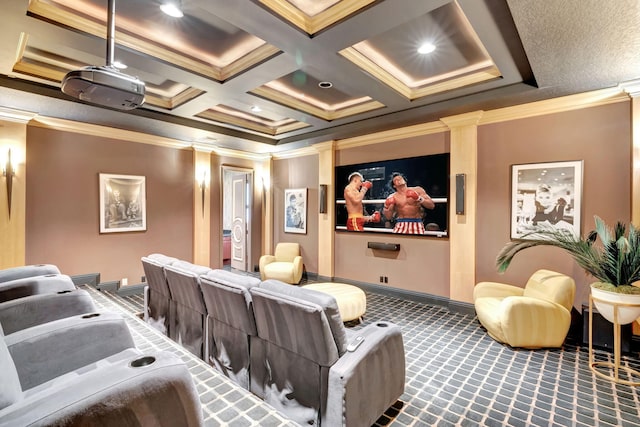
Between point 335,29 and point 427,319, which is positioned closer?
point 335,29

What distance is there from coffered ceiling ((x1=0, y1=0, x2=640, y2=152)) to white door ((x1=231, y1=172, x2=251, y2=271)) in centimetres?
278

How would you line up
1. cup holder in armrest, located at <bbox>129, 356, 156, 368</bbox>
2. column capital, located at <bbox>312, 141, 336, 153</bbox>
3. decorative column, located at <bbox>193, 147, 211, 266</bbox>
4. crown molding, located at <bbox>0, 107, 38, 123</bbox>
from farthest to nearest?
1. decorative column, located at <bbox>193, 147, 211, 266</bbox>
2. column capital, located at <bbox>312, 141, 336, 153</bbox>
3. crown molding, located at <bbox>0, 107, 38, 123</bbox>
4. cup holder in armrest, located at <bbox>129, 356, 156, 368</bbox>

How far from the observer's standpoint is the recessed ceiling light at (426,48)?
292 cm

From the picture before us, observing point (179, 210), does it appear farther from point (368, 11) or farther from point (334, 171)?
point (368, 11)

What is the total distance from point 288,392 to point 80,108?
439cm

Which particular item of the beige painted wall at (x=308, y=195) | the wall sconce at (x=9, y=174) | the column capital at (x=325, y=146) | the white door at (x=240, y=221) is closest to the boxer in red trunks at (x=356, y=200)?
the column capital at (x=325, y=146)

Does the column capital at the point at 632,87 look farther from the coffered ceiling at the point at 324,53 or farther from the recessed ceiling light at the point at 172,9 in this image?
the recessed ceiling light at the point at 172,9

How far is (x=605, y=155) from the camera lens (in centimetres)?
341

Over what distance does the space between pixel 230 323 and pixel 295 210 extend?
4.30 m

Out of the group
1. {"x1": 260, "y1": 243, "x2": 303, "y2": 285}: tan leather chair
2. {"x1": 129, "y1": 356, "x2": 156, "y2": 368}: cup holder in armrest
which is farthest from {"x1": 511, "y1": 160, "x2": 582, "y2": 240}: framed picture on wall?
{"x1": 129, "y1": 356, "x2": 156, "y2": 368}: cup holder in armrest

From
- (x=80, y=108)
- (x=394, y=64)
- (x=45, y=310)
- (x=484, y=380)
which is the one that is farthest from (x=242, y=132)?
(x=484, y=380)

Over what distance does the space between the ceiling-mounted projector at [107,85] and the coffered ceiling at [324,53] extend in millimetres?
685

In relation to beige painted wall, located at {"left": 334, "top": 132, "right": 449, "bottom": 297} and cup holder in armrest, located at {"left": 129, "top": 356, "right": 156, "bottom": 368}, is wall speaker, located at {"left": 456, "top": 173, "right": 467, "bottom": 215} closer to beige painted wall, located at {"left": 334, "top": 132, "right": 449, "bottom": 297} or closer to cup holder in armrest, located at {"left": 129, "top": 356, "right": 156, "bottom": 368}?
beige painted wall, located at {"left": 334, "top": 132, "right": 449, "bottom": 297}

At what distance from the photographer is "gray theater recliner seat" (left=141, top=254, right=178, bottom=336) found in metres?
3.28
